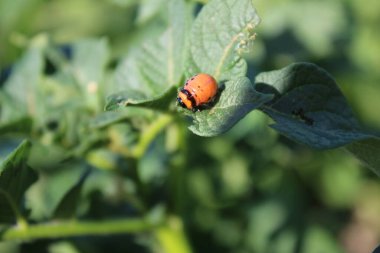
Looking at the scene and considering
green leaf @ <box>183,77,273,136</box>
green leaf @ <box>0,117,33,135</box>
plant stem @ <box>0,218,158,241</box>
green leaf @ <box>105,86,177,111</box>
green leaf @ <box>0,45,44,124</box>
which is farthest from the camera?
green leaf @ <box>0,45,44,124</box>

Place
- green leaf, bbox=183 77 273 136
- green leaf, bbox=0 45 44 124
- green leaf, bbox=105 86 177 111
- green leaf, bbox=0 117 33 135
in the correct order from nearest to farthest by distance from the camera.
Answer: green leaf, bbox=183 77 273 136
green leaf, bbox=105 86 177 111
green leaf, bbox=0 117 33 135
green leaf, bbox=0 45 44 124

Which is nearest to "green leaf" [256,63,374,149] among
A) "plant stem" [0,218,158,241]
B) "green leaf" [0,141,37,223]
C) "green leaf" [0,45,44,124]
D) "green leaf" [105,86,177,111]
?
"green leaf" [105,86,177,111]

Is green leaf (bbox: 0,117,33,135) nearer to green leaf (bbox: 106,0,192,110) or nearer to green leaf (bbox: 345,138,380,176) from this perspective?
green leaf (bbox: 106,0,192,110)

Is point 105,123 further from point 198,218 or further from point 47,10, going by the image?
point 47,10

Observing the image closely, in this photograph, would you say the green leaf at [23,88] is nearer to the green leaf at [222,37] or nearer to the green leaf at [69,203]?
the green leaf at [69,203]

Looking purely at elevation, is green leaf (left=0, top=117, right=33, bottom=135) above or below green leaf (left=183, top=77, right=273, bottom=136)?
below

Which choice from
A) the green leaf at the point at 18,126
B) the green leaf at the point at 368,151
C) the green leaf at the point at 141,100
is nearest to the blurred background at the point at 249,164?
the green leaf at the point at 18,126

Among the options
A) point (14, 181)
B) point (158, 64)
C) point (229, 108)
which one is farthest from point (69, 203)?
point (229, 108)
